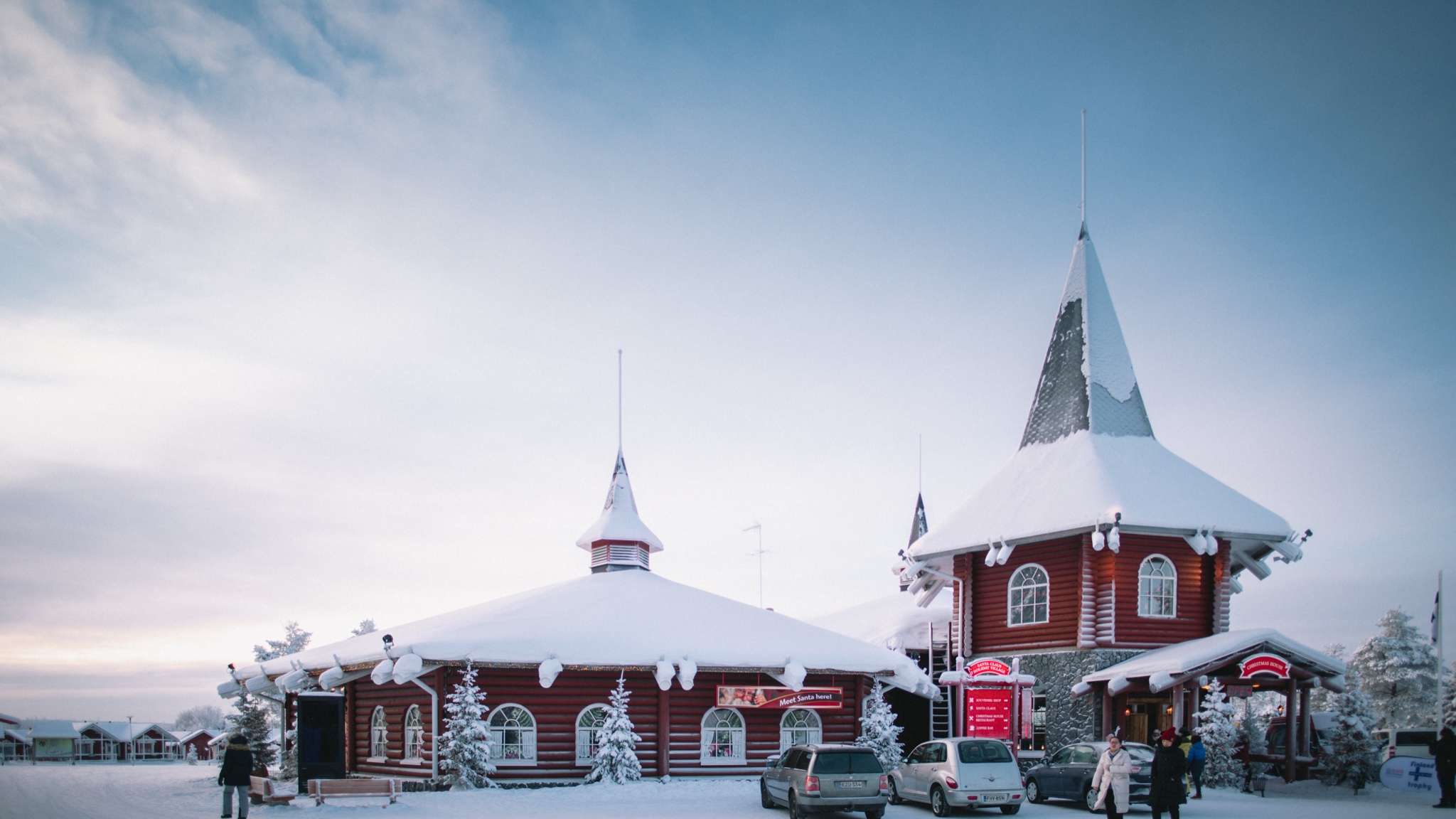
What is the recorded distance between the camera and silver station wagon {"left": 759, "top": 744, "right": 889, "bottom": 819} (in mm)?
20141

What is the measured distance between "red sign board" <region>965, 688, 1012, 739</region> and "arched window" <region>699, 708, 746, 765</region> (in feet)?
19.7

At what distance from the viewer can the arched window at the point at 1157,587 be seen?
31781 mm

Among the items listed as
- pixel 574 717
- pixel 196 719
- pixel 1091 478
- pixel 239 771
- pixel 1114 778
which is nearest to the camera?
pixel 1114 778

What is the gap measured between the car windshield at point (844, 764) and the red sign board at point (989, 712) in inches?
332

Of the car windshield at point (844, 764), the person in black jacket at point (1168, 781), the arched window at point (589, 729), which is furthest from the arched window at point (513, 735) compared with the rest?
the person in black jacket at point (1168, 781)

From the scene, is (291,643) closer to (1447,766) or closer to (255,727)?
(255,727)

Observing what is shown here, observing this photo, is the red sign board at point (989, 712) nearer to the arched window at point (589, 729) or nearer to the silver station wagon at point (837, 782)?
the silver station wagon at point (837, 782)

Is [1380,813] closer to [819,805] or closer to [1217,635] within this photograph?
[1217,635]

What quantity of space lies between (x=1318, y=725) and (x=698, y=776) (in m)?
23.1

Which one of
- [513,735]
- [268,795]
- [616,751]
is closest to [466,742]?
[513,735]

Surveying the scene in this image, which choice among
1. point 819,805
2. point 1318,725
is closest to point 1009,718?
point 819,805

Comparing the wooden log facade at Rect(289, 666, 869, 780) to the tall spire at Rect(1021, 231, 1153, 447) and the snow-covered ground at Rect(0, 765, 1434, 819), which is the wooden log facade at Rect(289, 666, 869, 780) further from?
the tall spire at Rect(1021, 231, 1153, 447)

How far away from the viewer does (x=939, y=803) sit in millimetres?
21938

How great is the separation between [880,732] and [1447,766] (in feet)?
42.3
